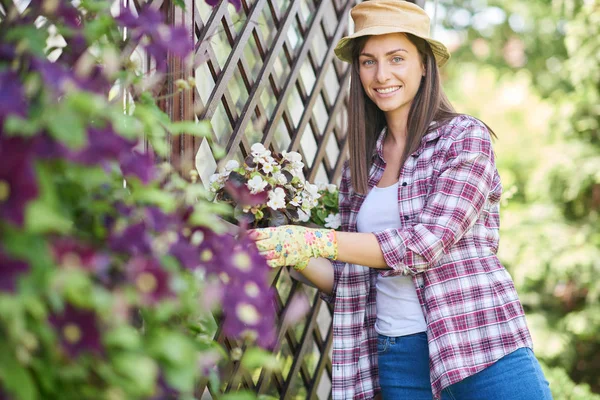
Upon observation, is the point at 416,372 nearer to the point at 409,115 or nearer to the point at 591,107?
the point at 409,115

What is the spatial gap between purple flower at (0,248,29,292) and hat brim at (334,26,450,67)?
133cm

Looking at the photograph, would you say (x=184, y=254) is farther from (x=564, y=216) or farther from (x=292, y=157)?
(x=564, y=216)

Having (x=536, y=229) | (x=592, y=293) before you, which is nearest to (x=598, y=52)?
(x=536, y=229)

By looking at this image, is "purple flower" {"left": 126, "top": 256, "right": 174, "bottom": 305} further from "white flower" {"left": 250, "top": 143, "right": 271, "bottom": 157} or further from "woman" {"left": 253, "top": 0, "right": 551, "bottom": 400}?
"white flower" {"left": 250, "top": 143, "right": 271, "bottom": 157}

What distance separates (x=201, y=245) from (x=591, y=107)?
4.13 metres

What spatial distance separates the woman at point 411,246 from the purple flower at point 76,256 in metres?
0.76

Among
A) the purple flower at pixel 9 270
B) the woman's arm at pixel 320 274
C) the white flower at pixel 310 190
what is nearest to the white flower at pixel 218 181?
the white flower at pixel 310 190

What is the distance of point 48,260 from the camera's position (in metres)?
0.73

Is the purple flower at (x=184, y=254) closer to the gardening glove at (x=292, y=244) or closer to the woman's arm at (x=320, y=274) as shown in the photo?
the gardening glove at (x=292, y=244)

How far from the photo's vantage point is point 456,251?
→ 5.74 feet

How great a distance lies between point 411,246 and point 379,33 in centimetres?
59

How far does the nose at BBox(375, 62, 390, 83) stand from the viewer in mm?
1855

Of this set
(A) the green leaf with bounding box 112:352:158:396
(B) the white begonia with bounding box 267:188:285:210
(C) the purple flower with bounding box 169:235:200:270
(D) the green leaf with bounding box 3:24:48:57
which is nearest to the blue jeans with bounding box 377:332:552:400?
(B) the white begonia with bounding box 267:188:285:210

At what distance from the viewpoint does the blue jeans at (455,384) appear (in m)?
1.68
